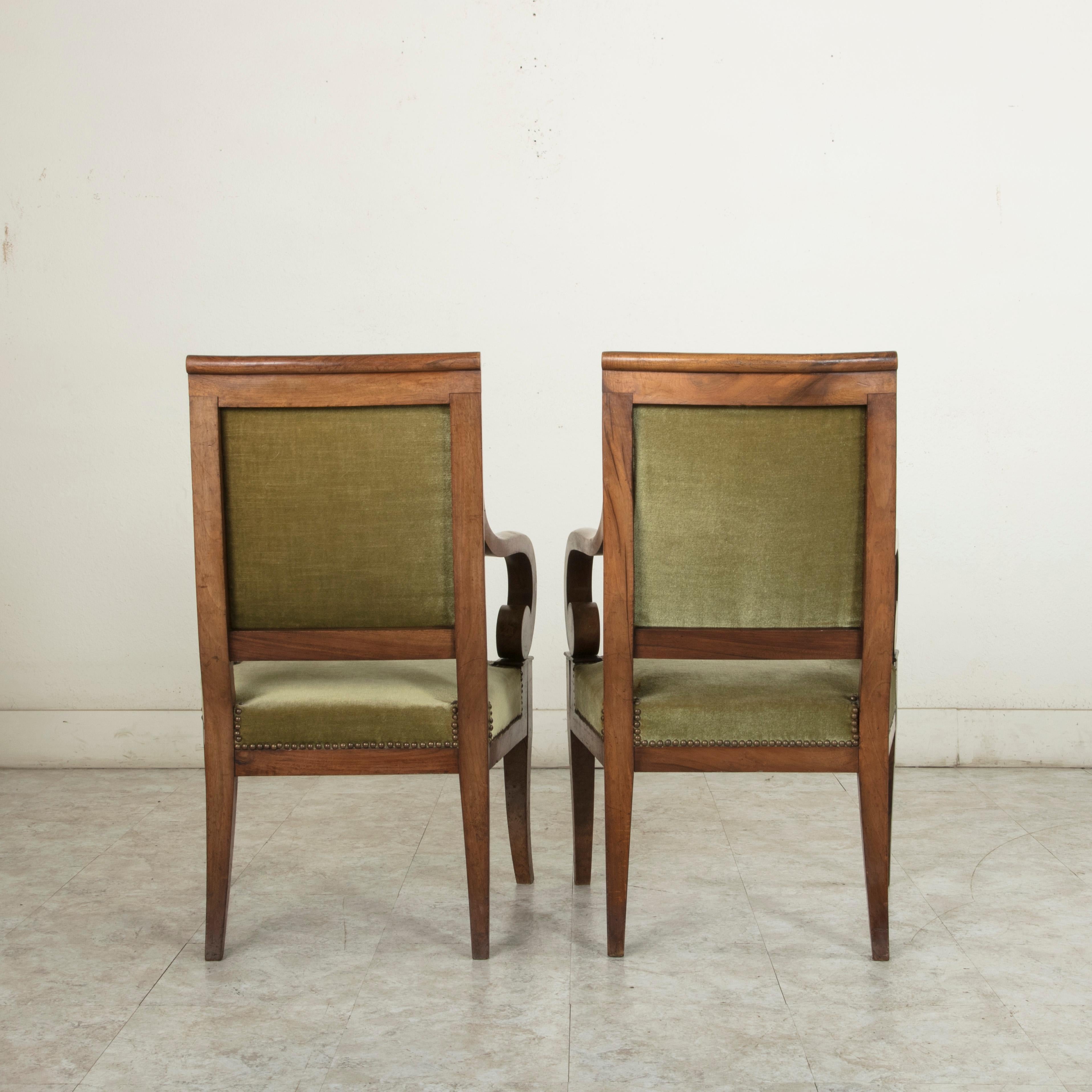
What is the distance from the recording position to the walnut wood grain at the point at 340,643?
6.05 feet

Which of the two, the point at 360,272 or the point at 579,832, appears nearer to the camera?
the point at 579,832

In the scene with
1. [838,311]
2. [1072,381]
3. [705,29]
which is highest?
[705,29]

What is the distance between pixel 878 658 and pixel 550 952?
29.5 inches

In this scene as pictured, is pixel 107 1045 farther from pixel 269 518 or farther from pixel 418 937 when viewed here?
pixel 269 518

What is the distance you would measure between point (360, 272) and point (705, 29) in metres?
1.17

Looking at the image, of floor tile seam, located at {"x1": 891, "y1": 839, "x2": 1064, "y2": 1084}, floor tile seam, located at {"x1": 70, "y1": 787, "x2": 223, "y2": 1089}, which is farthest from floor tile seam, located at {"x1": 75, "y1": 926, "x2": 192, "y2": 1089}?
floor tile seam, located at {"x1": 891, "y1": 839, "x2": 1064, "y2": 1084}

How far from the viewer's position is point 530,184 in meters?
3.15

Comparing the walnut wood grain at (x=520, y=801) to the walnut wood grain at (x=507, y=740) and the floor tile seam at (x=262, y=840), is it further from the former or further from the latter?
the floor tile seam at (x=262, y=840)

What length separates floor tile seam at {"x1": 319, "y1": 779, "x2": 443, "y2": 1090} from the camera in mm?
1540

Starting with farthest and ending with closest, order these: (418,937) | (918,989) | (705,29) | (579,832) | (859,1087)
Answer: (705,29) < (579,832) < (418,937) < (918,989) < (859,1087)

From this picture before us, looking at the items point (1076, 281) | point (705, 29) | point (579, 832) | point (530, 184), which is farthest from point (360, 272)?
point (1076, 281)

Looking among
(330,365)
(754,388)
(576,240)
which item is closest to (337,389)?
(330,365)

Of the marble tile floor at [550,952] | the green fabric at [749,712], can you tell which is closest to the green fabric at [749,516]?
the green fabric at [749,712]

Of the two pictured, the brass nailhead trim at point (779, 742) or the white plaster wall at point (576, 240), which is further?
the white plaster wall at point (576, 240)
